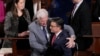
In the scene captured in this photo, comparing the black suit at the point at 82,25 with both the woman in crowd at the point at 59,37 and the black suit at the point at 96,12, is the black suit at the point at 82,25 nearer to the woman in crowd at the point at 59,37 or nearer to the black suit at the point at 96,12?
the woman in crowd at the point at 59,37

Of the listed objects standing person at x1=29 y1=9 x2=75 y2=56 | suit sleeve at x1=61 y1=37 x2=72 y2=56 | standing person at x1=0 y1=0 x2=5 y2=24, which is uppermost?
standing person at x1=0 y1=0 x2=5 y2=24

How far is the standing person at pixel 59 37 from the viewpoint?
7.07 metres

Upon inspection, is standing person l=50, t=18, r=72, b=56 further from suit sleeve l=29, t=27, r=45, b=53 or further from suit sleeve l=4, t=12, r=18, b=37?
suit sleeve l=4, t=12, r=18, b=37

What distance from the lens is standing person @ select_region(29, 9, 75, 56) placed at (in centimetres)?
729

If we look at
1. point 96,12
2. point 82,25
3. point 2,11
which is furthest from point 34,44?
point 96,12

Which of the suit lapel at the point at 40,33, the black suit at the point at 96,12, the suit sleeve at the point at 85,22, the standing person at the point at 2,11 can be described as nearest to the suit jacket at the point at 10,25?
the standing person at the point at 2,11

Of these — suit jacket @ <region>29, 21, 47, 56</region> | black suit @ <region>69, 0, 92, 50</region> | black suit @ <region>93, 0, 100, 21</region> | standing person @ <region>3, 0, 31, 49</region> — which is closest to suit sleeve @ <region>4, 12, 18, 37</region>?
standing person @ <region>3, 0, 31, 49</region>

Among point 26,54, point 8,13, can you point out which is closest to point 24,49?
point 26,54

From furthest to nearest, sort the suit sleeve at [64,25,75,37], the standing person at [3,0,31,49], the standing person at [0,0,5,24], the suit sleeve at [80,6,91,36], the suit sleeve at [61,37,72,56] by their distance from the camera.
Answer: the standing person at [0,0,5,24] → the standing person at [3,0,31,49] → the suit sleeve at [80,6,91,36] → the suit sleeve at [64,25,75,37] → the suit sleeve at [61,37,72,56]

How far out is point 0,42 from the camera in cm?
820

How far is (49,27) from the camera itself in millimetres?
7402

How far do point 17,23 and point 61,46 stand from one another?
1.00m

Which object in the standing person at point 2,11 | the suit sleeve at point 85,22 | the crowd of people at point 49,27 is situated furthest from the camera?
the standing person at point 2,11

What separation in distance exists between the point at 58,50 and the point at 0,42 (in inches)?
54.8
